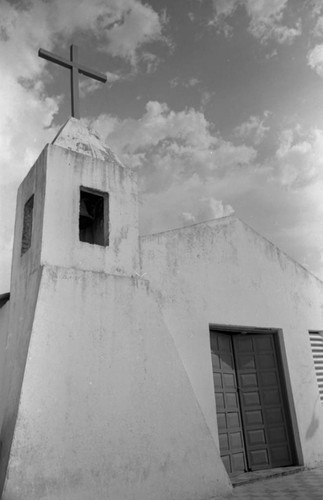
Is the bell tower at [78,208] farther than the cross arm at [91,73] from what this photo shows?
No

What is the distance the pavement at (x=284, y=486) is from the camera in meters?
4.88

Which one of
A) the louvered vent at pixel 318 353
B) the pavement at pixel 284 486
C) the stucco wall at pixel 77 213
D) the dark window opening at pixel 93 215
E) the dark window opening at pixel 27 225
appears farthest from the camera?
the louvered vent at pixel 318 353

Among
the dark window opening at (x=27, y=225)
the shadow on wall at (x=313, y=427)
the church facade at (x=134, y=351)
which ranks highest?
the dark window opening at (x=27, y=225)

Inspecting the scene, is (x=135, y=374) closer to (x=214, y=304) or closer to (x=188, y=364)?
(x=188, y=364)

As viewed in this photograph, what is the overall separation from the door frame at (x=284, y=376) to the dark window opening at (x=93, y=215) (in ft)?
7.45

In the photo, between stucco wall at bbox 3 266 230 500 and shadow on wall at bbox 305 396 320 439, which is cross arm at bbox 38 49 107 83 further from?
shadow on wall at bbox 305 396 320 439

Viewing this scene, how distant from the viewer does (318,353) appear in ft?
26.5

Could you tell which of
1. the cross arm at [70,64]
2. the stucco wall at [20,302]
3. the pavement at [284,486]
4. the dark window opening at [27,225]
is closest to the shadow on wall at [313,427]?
the pavement at [284,486]

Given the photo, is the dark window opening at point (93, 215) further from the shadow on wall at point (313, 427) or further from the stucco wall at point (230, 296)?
the shadow on wall at point (313, 427)

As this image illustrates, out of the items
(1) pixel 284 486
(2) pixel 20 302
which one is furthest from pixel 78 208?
(1) pixel 284 486

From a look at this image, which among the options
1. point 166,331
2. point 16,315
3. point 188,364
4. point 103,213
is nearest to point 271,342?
point 188,364

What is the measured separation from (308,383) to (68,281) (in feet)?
16.2

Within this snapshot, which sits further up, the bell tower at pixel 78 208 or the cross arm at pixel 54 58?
the cross arm at pixel 54 58

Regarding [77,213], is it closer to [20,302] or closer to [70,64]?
[20,302]
